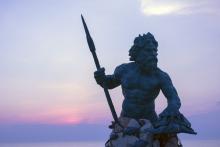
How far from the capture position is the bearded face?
13.8m

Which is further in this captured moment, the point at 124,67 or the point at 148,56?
the point at 124,67

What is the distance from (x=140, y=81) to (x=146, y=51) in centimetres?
66

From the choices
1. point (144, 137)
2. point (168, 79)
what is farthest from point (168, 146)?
point (168, 79)

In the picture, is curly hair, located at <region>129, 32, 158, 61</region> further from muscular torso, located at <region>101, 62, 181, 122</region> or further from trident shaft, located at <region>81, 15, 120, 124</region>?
trident shaft, located at <region>81, 15, 120, 124</region>

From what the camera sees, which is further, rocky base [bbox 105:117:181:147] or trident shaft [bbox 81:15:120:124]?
trident shaft [bbox 81:15:120:124]

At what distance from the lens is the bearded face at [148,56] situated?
13812 mm

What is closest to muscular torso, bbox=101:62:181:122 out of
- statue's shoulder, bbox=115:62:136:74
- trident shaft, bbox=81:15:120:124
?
statue's shoulder, bbox=115:62:136:74

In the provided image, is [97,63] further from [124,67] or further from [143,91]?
[143,91]

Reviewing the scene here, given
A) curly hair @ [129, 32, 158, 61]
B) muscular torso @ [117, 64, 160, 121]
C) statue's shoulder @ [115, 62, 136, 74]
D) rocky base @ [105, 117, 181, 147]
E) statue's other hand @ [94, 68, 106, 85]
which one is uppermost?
curly hair @ [129, 32, 158, 61]

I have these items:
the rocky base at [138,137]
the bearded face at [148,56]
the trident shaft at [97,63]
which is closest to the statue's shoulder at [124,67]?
the bearded face at [148,56]

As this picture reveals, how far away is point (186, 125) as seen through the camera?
1338 centimetres

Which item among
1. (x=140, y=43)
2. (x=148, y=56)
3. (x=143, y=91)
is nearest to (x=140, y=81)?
(x=143, y=91)

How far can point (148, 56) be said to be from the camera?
13805 mm

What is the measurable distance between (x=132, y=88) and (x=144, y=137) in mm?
1166
